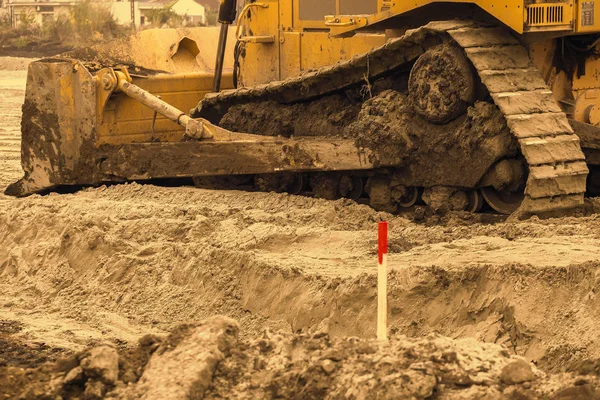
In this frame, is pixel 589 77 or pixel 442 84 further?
pixel 589 77

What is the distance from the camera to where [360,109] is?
30.9 feet

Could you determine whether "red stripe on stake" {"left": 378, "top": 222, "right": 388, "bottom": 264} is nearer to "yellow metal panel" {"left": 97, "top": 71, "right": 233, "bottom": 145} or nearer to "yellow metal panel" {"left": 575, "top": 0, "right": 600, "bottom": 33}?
"yellow metal panel" {"left": 575, "top": 0, "right": 600, "bottom": 33}

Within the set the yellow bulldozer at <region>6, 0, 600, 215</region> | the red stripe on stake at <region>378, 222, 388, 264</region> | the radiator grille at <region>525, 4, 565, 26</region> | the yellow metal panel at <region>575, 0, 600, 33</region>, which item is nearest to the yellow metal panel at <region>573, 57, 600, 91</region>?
the yellow bulldozer at <region>6, 0, 600, 215</region>

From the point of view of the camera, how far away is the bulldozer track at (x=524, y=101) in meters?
7.94

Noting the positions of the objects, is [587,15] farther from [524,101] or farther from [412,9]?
[412,9]

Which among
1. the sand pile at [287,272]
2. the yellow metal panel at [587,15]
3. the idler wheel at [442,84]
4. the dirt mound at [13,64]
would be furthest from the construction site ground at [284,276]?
the dirt mound at [13,64]

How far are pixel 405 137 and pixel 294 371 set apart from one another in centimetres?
424

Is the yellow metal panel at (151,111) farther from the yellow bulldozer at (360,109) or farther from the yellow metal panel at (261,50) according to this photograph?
the yellow metal panel at (261,50)

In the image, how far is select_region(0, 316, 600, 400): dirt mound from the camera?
178 inches

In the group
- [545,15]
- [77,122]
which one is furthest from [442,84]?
[77,122]

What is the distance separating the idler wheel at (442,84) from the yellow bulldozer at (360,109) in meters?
0.01

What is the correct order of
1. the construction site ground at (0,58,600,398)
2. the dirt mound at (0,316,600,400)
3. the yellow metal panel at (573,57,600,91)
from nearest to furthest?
the dirt mound at (0,316,600,400) → the construction site ground at (0,58,600,398) → the yellow metal panel at (573,57,600,91)


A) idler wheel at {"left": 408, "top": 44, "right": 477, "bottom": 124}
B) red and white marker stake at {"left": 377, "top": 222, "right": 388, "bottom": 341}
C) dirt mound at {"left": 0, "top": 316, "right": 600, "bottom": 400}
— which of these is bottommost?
dirt mound at {"left": 0, "top": 316, "right": 600, "bottom": 400}

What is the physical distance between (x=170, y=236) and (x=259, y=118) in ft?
6.80
